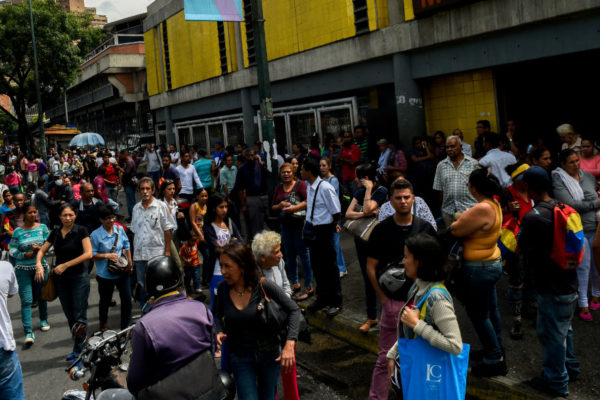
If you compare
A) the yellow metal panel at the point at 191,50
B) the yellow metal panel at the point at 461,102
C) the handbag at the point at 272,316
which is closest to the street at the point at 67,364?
the handbag at the point at 272,316

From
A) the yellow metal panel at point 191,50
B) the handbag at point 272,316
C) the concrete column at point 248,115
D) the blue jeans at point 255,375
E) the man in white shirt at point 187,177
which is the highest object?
the yellow metal panel at point 191,50

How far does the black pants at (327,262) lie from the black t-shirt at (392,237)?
2.18 m

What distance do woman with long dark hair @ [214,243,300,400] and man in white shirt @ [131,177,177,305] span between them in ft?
11.7

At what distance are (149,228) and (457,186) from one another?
4014 millimetres

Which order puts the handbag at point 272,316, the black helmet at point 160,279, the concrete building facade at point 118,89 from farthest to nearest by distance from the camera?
the concrete building facade at point 118,89
the handbag at point 272,316
the black helmet at point 160,279

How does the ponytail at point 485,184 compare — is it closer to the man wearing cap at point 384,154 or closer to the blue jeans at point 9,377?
the blue jeans at point 9,377

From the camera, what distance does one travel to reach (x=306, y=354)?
6.52 metres

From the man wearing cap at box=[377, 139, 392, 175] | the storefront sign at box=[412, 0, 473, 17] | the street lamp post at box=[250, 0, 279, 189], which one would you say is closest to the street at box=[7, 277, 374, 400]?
the street lamp post at box=[250, 0, 279, 189]

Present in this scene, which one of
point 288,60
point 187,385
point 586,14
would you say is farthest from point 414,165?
point 187,385

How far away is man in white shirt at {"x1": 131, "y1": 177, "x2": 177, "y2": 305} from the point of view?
743 centimetres

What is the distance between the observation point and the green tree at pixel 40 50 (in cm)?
3102

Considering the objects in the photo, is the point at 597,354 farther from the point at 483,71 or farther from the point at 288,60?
the point at 288,60

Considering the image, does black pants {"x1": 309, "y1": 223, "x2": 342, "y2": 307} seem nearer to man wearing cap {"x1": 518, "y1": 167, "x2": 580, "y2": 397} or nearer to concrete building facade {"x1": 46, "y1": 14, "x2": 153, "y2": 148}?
man wearing cap {"x1": 518, "y1": 167, "x2": 580, "y2": 397}

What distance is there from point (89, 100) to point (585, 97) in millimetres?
38447
